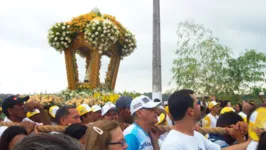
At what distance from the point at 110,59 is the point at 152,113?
9.56 m

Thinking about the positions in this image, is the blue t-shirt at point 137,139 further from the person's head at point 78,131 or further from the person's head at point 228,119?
the person's head at point 228,119

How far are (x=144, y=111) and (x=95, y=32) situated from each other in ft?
26.8

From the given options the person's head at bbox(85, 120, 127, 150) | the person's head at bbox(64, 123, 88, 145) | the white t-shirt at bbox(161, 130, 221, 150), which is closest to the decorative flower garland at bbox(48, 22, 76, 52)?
the person's head at bbox(64, 123, 88, 145)

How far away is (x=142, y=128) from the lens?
4.32 meters

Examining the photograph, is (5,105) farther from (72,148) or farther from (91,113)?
(72,148)

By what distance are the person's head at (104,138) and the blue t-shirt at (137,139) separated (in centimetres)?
118

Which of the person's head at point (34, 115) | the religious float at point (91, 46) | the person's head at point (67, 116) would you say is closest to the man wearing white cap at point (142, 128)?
the person's head at point (67, 116)

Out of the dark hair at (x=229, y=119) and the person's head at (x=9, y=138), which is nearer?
the person's head at (x=9, y=138)

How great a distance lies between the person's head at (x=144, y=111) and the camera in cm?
441

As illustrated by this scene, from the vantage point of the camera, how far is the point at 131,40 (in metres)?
13.8

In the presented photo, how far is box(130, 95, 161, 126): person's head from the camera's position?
4414mm

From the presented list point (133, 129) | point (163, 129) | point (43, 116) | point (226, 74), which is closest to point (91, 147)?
point (133, 129)

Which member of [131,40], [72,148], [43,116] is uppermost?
[131,40]

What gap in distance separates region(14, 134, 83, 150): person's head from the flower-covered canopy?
Result: 36.2ft
